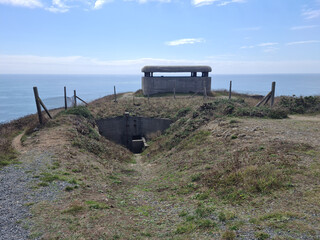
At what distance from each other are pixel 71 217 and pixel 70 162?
478 cm

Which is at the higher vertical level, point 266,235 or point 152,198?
point 266,235

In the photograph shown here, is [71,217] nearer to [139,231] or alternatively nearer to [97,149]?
[139,231]

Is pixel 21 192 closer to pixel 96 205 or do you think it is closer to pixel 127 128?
pixel 96 205

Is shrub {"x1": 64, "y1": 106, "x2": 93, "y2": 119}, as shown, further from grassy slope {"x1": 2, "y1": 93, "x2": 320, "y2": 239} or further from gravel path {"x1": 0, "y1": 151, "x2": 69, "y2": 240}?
gravel path {"x1": 0, "y1": 151, "x2": 69, "y2": 240}

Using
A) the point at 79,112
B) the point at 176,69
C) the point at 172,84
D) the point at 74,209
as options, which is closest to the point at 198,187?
the point at 74,209

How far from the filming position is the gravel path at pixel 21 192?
5.67 metres

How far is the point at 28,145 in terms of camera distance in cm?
1268

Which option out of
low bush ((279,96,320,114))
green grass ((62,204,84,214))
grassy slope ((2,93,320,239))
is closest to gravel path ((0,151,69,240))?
grassy slope ((2,93,320,239))

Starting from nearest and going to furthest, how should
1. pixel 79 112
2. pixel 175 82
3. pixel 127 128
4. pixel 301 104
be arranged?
pixel 301 104 → pixel 79 112 → pixel 127 128 → pixel 175 82

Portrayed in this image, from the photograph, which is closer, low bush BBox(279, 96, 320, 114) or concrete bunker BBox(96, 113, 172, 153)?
low bush BBox(279, 96, 320, 114)

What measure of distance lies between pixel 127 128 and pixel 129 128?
0.19 m

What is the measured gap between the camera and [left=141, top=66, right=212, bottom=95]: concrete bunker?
105ft

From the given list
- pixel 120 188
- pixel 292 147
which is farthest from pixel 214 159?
pixel 120 188

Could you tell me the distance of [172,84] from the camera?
32.1 metres
